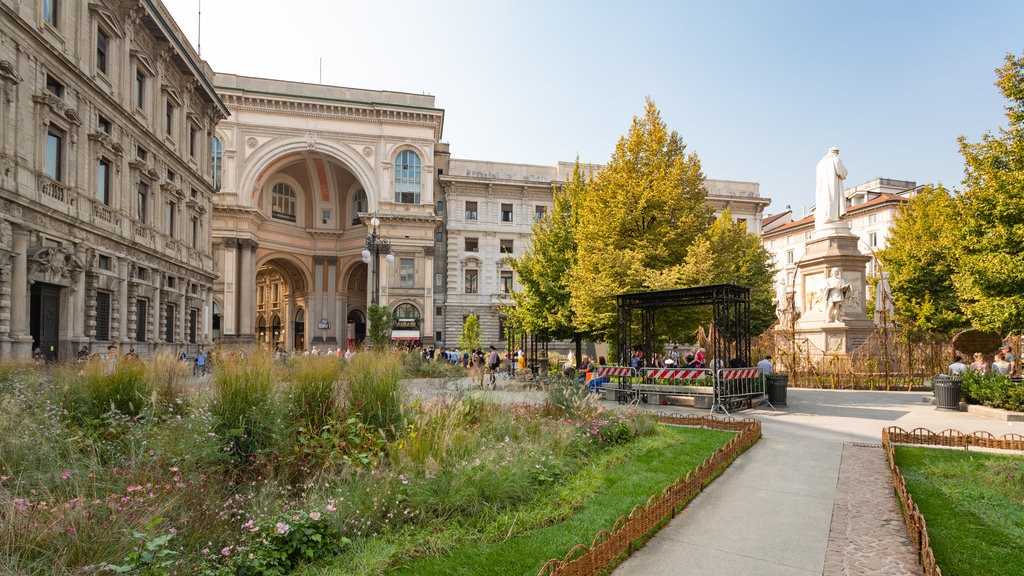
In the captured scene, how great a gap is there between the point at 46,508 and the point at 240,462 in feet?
7.93

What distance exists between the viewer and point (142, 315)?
2669 centimetres

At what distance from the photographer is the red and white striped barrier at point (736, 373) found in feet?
50.8

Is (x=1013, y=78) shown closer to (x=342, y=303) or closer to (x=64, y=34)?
(x=64, y=34)

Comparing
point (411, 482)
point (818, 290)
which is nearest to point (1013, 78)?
point (818, 290)

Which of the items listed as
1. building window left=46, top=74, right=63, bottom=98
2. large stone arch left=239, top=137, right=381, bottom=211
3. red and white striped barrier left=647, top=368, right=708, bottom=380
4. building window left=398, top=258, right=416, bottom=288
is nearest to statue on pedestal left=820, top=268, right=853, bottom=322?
red and white striped barrier left=647, top=368, right=708, bottom=380

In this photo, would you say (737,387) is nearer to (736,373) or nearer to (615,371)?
(736,373)

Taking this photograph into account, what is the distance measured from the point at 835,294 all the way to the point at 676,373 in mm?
12224

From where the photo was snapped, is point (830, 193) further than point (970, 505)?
Yes

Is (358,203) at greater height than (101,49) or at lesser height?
greater

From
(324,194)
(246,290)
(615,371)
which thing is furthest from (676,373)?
(324,194)

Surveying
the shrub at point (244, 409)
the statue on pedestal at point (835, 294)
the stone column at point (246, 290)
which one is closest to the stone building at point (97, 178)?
the shrub at point (244, 409)

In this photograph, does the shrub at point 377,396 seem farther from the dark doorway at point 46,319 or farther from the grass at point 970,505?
the dark doorway at point 46,319

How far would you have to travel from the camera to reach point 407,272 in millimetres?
51875

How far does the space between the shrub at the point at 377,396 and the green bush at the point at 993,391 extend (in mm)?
14306
